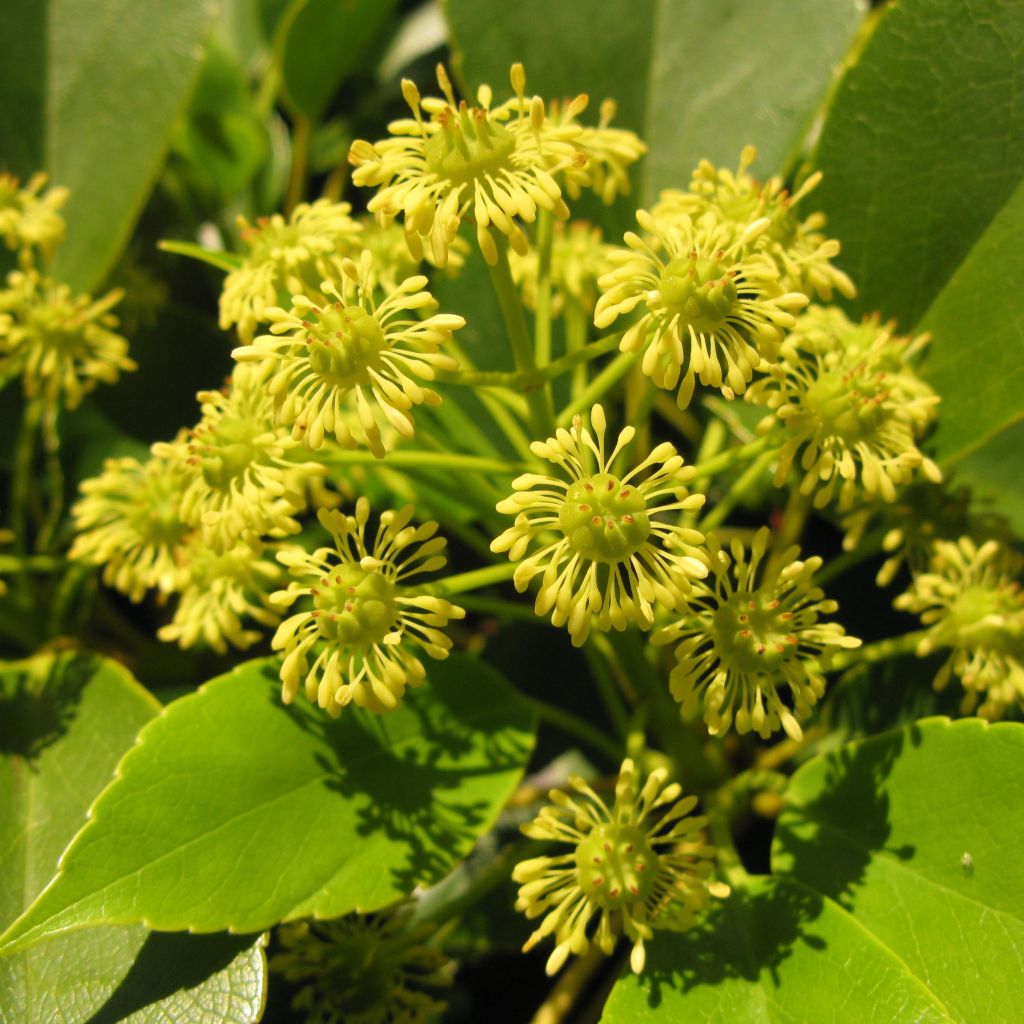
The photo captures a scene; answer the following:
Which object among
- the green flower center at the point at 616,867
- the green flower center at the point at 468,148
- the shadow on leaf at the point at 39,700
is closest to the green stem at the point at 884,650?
the green flower center at the point at 616,867

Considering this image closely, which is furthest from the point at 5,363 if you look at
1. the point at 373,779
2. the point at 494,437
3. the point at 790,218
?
the point at 790,218

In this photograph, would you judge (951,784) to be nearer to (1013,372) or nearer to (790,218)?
(1013,372)

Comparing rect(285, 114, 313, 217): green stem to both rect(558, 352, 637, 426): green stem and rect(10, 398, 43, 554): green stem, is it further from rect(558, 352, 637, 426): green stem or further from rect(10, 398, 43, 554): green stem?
rect(558, 352, 637, 426): green stem

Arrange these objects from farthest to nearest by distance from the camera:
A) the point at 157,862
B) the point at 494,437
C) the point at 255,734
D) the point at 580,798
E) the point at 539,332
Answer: the point at 494,437, the point at 580,798, the point at 539,332, the point at 255,734, the point at 157,862

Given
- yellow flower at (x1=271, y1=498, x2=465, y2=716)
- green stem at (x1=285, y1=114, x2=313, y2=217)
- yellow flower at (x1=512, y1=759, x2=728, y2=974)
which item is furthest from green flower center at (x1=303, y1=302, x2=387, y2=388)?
green stem at (x1=285, y1=114, x2=313, y2=217)

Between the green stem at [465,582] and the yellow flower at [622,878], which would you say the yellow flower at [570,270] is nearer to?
the green stem at [465,582]

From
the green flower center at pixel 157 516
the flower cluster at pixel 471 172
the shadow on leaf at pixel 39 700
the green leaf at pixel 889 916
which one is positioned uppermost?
the flower cluster at pixel 471 172
